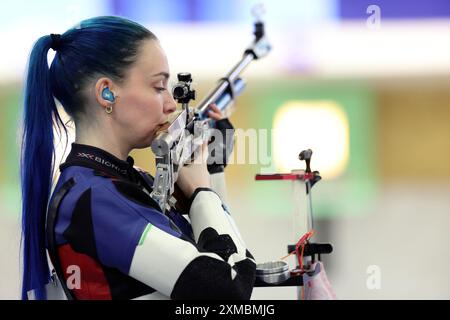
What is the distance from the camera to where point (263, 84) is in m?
3.52

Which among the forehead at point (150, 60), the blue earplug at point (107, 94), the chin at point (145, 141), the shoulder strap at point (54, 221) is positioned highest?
the forehead at point (150, 60)

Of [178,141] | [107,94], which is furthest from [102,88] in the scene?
[178,141]

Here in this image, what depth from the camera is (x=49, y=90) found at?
3.29 ft

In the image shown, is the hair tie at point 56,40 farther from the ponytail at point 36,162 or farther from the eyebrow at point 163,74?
the eyebrow at point 163,74

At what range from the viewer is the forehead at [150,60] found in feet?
3.21

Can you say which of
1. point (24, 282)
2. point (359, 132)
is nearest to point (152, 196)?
point (24, 282)

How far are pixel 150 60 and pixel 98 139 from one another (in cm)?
13

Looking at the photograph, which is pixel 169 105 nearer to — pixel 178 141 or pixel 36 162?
pixel 178 141

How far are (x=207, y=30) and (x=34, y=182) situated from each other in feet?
8.01

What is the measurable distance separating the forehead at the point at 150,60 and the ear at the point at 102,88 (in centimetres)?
4

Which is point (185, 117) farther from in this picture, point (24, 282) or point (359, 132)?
point (359, 132)

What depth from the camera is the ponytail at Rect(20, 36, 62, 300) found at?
998mm

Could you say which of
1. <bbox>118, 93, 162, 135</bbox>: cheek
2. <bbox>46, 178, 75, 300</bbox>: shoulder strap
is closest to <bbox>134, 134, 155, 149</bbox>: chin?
<bbox>118, 93, 162, 135</bbox>: cheek

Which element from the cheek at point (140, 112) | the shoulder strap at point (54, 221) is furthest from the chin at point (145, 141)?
the shoulder strap at point (54, 221)
